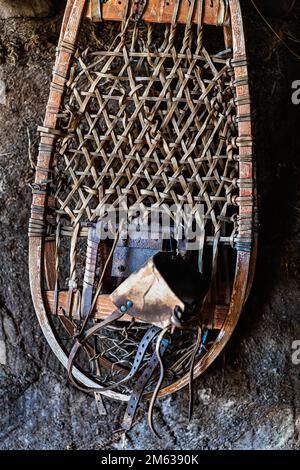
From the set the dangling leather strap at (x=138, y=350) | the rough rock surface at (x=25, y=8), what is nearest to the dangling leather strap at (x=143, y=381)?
the dangling leather strap at (x=138, y=350)

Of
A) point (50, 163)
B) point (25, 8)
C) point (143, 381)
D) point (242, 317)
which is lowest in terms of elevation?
point (143, 381)

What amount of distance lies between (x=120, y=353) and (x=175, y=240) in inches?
11.6

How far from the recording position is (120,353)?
1.30 meters

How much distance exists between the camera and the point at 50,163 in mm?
1188

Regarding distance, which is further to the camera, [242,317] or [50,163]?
[242,317]

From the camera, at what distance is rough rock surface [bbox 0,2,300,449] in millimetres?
1328

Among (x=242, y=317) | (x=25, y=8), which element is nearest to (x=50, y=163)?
(x=25, y=8)

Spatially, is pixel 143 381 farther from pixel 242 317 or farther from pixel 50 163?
pixel 50 163

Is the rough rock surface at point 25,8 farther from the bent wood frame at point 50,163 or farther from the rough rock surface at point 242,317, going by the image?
the bent wood frame at point 50,163

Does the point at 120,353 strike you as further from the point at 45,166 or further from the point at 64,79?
the point at 64,79

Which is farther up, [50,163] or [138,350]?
[50,163]

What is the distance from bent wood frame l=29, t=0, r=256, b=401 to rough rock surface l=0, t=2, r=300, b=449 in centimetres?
14

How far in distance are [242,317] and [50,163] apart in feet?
1.80

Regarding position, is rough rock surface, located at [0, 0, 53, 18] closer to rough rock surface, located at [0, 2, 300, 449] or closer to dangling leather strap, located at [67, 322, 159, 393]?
rough rock surface, located at [0, 2, 300, 449]
